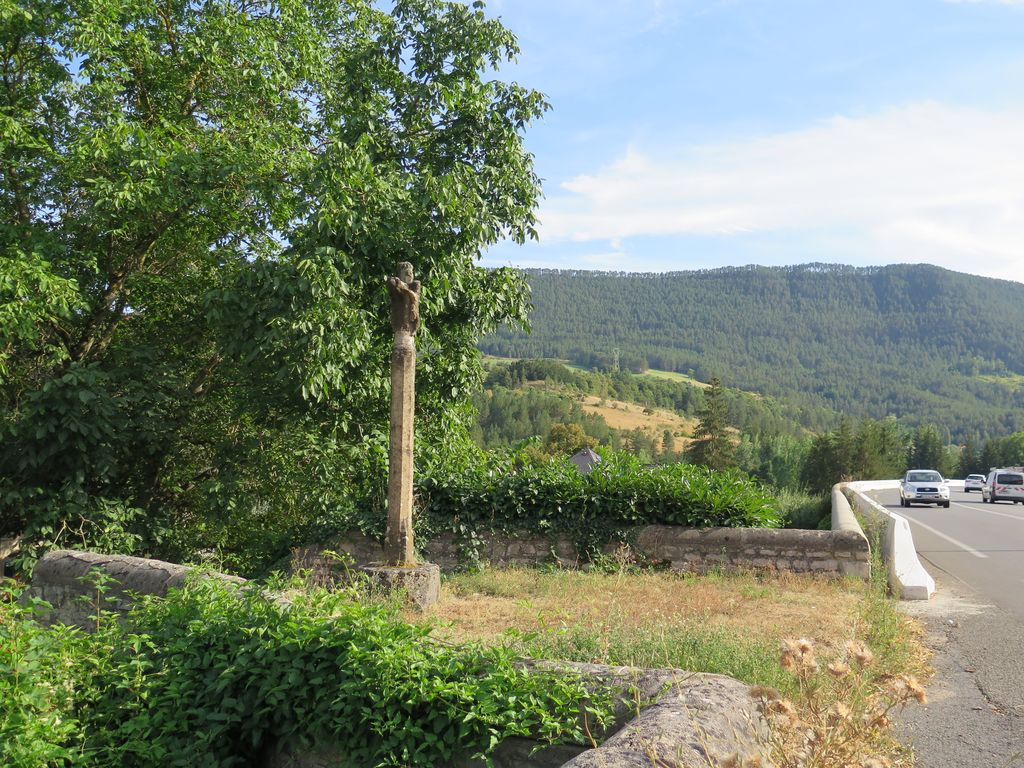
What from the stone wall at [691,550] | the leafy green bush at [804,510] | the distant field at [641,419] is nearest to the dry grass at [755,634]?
the stone wall at [691,550]

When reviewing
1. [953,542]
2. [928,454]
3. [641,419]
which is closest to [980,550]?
[953,542]

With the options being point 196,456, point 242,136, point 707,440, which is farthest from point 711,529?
point 707,440

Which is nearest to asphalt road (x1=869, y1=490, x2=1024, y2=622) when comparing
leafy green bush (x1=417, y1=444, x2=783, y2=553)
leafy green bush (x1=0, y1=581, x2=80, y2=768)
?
leafy green bush (x1=417, y1=444, x2=783, y2=553)

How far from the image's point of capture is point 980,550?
1512 cm

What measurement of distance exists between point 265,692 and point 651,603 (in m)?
4.58

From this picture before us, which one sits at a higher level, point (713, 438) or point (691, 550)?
point (691, 550)

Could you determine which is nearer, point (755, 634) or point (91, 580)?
point (91, 580)

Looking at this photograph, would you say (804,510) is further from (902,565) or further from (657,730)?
(657,730)

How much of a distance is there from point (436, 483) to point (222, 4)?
7.90 meters

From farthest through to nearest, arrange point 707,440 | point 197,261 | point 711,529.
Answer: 1. point 707,440
2. point 197,261
3. point 711,529

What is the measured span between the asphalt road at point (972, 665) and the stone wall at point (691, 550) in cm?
113

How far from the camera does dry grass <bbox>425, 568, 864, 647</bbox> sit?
6.93 meters

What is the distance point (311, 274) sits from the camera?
9.84 meters

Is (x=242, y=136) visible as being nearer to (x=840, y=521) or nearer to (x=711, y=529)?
(x=711, y=529)
